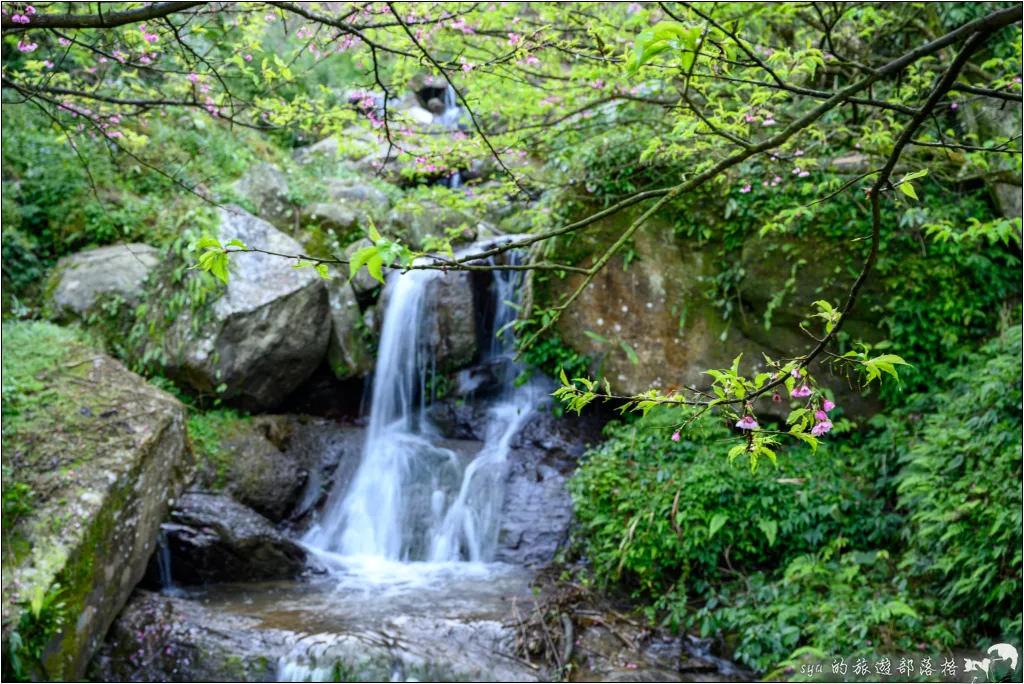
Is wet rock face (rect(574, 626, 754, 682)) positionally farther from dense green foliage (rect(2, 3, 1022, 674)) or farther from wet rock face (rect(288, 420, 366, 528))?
wet rock face (rect(288, 420, 366, 528))

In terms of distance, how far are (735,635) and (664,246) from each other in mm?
3557

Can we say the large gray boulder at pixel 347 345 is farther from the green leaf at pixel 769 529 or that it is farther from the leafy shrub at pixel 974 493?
the leafy shrub at pixel 974 493

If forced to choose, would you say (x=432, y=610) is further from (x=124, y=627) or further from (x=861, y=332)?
(x=861, y=332)

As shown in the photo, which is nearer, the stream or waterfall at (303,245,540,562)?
the stream

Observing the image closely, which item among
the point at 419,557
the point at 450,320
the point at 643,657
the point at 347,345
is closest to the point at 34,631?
the point at 643,657

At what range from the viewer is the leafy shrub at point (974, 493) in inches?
166

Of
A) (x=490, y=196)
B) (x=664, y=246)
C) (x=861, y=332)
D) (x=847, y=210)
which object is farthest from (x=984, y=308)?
(x=490, y=196)

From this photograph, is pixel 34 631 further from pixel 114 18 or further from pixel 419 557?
pixel 419 557

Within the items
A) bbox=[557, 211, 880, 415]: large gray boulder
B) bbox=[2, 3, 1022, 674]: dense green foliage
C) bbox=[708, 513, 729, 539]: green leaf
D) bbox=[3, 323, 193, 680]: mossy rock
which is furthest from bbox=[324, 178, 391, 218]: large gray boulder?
bbox=[708, 513, 729, 539]: green leaf

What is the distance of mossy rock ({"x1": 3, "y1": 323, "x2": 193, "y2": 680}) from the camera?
3951 mm

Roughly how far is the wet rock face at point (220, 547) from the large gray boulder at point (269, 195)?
4.48 m

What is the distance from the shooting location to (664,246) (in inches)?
276

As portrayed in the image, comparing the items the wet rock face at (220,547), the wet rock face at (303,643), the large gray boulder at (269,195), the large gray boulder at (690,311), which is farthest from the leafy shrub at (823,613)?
the large gray boulder at (269,195)

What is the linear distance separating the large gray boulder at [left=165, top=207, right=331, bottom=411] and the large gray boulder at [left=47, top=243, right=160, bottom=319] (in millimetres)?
Result: 813
